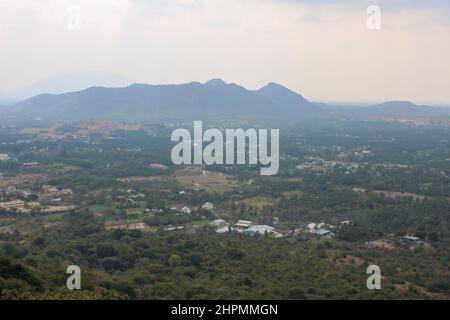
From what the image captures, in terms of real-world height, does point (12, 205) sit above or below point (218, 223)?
above

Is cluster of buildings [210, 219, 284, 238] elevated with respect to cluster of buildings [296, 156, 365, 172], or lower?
lower

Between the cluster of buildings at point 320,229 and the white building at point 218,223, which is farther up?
the white building at point 218,223

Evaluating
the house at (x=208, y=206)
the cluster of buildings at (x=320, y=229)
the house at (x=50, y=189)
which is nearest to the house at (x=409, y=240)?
the cluster of buildings at (x=320, y=229)

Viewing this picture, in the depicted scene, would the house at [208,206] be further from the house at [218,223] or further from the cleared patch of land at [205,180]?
the cleared patch of land at [205,180]

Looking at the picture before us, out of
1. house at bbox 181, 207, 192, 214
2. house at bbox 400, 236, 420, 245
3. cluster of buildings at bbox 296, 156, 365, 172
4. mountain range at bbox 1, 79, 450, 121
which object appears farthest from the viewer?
mountain range at bbox 1, 79, 450, 121

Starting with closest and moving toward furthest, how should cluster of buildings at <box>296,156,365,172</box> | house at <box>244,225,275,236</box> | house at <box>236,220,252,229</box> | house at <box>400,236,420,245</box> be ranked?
1. house at <box>400,236,420,245</box>
2. house at <box>244,225,275,236</box>
3. house at <box>236,220,252,229</box>
4. cluster of buildings at <box>296,156,365,172</box>

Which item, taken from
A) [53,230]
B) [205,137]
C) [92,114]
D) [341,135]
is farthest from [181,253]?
[92,114]

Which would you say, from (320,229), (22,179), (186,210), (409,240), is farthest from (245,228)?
(22,179)

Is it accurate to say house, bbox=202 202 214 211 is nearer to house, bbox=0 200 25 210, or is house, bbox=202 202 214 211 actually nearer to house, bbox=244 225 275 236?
house, bbox=244 225 275 236

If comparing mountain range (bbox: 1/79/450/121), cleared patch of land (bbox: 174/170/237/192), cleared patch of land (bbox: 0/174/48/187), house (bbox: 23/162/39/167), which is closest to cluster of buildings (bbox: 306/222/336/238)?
cleared patch of land (bbox: 174/170/237/192)

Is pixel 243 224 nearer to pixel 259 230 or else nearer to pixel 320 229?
pixel 259 230

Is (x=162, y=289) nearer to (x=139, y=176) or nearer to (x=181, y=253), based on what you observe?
(x=181, y=253)
